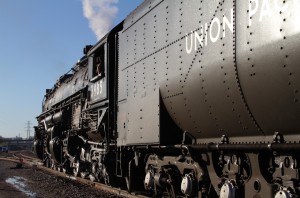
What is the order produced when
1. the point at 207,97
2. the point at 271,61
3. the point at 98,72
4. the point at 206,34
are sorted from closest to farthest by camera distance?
the point at 271,61 < the point at 206,34 < the point at 207,97 < the point at 98,72

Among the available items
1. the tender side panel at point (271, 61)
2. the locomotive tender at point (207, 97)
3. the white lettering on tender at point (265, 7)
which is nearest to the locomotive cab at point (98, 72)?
the locomotive tender at point (207, 97)

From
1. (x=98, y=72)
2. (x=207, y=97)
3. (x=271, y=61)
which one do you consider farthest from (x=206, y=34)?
(x=98, y=72)

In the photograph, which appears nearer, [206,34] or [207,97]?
[206,34]

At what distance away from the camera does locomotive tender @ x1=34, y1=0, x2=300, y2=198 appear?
14.3 ft

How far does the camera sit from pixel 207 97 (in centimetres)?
575

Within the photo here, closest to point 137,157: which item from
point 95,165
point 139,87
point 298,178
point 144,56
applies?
point 139,87

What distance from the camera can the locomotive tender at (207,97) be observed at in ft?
14.3

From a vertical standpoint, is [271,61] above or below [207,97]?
above

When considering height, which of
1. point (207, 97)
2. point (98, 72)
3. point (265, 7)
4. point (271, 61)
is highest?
point (98, 72)

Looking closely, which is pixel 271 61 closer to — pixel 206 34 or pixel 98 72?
pixel 206 34

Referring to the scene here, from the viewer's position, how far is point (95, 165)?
1242 cm

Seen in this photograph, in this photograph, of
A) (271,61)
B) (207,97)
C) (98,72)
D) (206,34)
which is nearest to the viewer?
(271,61)

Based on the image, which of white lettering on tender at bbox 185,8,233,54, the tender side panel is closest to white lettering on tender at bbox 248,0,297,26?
the tender side panel

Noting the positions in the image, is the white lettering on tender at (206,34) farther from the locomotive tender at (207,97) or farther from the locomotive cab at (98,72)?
the locomotive cab at (98,72)
